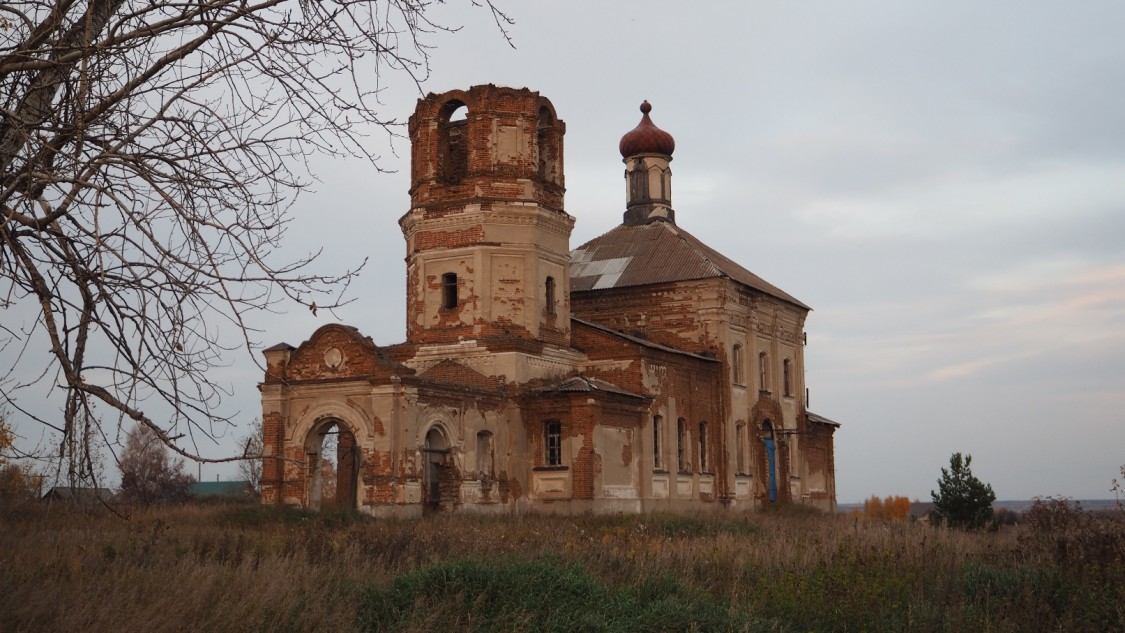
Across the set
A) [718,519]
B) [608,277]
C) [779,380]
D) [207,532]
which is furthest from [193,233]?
[779,380]

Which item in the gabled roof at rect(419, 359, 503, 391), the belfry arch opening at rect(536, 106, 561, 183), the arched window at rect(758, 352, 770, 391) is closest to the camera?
the gabled roof at rect(419, 359, 503, 391)

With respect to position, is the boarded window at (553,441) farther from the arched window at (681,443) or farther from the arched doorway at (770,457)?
the arched doorway at (770,457)

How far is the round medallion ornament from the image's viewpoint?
2625cm

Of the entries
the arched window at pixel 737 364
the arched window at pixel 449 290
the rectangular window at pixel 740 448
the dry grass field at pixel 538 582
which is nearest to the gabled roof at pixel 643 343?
the arched window at pixel 737 364

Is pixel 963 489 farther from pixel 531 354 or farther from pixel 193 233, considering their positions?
pixel 193 233

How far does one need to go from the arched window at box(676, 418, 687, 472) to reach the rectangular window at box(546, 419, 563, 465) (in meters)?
4.51

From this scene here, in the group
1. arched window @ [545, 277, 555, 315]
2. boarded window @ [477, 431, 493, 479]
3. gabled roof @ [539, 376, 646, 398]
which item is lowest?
boarded window @ [477, 431, 493, 479]

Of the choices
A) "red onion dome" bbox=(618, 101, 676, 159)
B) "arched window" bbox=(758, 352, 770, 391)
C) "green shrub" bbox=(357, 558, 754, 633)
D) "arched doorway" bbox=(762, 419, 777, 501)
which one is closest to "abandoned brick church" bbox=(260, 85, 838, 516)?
"arched doorway" bbox=(762, 419, 777, 501)

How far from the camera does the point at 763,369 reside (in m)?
37.2

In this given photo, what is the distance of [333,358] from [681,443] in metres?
10.9

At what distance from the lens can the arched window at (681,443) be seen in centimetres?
3175

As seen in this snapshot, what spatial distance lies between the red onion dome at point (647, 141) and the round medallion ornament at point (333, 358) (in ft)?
60.1

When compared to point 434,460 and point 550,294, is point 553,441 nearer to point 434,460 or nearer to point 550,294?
point 434,460

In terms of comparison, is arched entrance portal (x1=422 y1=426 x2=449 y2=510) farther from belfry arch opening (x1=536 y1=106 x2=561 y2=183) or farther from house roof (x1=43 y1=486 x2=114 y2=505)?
house roof (x1=43 y1=486 x2=114 y2=505)
